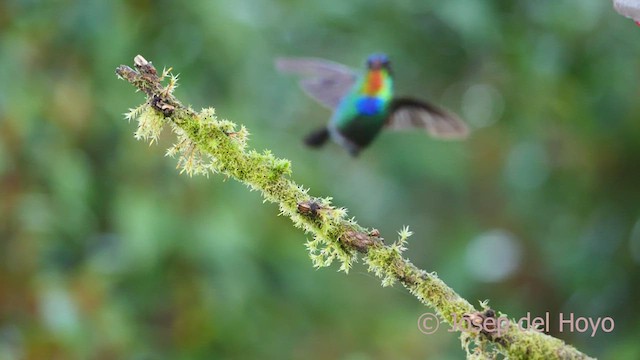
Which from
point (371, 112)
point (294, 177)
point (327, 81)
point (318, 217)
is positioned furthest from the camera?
point (294, 177)

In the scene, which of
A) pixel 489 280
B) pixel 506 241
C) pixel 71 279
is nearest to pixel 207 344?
pixel 71 279

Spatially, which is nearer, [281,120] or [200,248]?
[200,248]

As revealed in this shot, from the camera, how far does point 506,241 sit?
4969mm

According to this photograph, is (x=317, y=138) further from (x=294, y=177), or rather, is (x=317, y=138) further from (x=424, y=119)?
(x=294, y=177)

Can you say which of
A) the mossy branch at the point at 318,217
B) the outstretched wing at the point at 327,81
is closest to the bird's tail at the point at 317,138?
the outstretched wing at the point at 327,81

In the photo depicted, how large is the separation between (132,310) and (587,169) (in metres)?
2.26

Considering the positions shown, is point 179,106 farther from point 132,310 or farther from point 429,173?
point 429,173

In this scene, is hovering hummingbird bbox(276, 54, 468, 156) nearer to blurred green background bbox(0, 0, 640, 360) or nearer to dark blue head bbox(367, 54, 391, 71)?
dark blue head bbox(367, 54, 391, 71)

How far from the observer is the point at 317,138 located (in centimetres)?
222

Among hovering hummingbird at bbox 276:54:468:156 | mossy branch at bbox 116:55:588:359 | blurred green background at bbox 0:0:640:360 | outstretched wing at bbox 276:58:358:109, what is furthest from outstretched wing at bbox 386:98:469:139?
blurred green background at bbox 0:0:640:360

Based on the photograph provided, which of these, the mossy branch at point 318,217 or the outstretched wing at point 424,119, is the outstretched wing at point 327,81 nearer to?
the outstretched wing at point 424,119

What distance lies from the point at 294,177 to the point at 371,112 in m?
1.54

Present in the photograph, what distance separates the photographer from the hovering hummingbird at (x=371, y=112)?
213 cm

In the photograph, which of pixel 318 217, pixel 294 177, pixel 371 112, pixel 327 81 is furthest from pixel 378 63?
pixel 294 177
